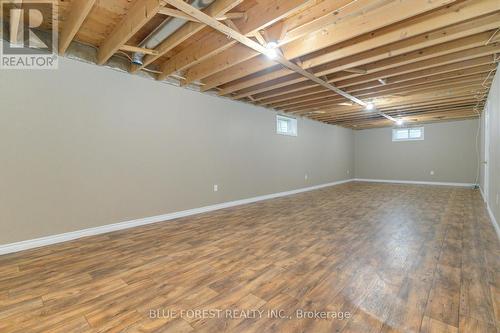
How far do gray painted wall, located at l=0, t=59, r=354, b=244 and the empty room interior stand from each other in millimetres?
22

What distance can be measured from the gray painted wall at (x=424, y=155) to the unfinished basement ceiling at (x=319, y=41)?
3.92 m

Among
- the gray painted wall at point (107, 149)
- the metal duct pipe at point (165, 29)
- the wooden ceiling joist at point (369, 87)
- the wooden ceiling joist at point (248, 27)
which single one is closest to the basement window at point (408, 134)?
the wooden ceiling joist at point (369, 87)

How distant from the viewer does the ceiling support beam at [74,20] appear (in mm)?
2145

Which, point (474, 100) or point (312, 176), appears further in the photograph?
point (312, 176)

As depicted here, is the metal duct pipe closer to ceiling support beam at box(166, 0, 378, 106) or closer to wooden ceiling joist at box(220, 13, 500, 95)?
ceiling support beam at box(166, 0, 378, 106)

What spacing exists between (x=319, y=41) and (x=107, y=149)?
323cm

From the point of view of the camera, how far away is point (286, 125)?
6.92 m

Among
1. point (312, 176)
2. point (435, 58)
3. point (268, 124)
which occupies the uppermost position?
point (435, 58)

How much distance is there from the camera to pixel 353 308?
161 cm

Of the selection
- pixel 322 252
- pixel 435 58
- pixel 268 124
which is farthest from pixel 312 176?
pixel 322 252

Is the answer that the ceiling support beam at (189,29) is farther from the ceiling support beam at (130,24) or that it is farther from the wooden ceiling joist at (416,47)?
the wooden ceiling joist at (416,47)

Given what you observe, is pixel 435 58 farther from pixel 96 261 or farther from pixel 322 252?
pixel 96 261

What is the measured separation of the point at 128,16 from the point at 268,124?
13.2 ft

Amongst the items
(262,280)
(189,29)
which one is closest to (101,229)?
(262,280)
